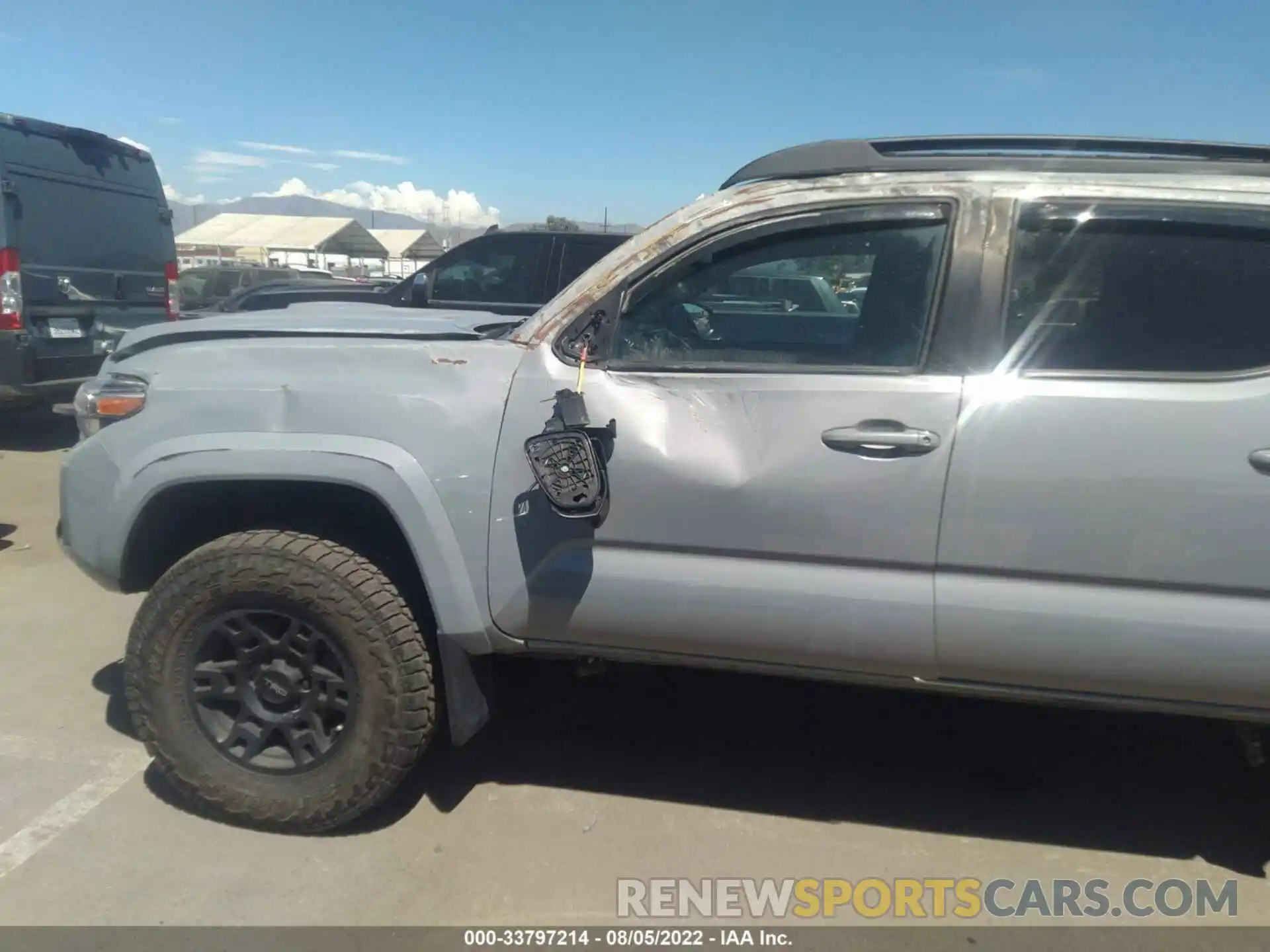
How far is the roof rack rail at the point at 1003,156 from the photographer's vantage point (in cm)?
269

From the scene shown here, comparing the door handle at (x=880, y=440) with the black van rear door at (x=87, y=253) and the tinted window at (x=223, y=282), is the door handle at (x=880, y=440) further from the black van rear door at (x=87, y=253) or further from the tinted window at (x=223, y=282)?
the tinted window at (x=223, y=282)

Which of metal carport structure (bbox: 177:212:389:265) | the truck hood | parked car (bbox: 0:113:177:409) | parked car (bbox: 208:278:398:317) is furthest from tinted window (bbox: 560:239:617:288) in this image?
metal carport structure (bbox: 177:212:389:265)

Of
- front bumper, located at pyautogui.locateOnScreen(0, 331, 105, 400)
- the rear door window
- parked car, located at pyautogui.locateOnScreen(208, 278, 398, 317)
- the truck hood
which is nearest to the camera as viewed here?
the truck hood

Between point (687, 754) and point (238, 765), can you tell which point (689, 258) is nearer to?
point (687, 754)

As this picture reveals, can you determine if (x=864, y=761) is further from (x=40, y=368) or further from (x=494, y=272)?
(x=40, y=368)

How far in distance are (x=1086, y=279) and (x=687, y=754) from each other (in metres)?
2.00

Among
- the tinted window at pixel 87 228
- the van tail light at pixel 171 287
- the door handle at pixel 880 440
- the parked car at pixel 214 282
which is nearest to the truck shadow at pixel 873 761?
the door handle at pixel 880 440

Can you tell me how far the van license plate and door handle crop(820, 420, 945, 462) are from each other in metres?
7.63

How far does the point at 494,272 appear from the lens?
26.6ft

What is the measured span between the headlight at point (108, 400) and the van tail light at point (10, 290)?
5.58 m

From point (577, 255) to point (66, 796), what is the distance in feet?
18.6

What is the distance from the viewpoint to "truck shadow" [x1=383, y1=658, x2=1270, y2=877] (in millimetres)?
3184

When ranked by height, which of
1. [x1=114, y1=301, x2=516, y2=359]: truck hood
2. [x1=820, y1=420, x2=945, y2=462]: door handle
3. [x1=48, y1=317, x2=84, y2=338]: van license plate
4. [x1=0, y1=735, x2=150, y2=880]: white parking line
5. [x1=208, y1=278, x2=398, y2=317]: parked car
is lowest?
[x1=0, y1=735, x2=150, y2=880]: white parking line

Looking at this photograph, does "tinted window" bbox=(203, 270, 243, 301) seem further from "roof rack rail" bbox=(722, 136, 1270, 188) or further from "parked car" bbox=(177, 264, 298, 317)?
"roof rack rail" bbox=(722, 136, 1270, 188)
